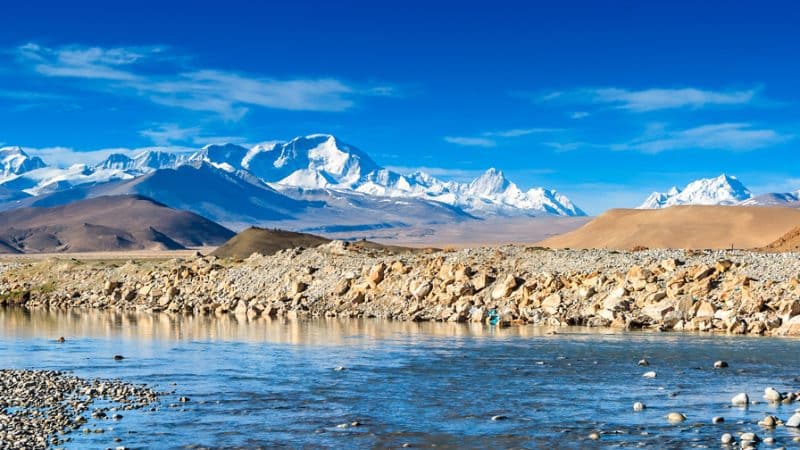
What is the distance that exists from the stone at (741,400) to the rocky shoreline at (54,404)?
14451 mm

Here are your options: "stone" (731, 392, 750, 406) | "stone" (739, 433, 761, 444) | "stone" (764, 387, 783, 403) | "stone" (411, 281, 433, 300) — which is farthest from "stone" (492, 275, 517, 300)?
"stone" (739, 433, 761, 444)

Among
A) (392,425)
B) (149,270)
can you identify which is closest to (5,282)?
(149,270)

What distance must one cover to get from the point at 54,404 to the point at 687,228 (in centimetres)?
10287

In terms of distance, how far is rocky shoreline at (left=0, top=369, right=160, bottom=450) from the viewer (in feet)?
63.5

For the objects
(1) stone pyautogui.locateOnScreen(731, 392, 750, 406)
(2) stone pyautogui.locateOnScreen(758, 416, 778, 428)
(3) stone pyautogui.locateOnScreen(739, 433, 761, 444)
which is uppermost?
(1) stone pyautogui.locateOnScreen(731, 392, 750, 406)

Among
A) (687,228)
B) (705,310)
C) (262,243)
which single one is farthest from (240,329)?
(687,228)

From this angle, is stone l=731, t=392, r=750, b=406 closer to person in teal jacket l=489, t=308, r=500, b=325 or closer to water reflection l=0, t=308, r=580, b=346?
water reflection l=0, t=308, r=580, b=346

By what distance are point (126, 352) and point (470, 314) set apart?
19.2m

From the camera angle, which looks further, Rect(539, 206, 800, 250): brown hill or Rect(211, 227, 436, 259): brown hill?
Rect(539, 206, 800, 250): brown hill

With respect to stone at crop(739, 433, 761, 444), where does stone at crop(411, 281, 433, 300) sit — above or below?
above

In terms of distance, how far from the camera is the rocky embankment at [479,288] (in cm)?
4256

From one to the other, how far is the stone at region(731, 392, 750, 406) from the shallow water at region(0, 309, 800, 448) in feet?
1.02

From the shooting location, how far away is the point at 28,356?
35125 millimetres

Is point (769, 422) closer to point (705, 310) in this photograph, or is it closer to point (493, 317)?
point (705, 310)
